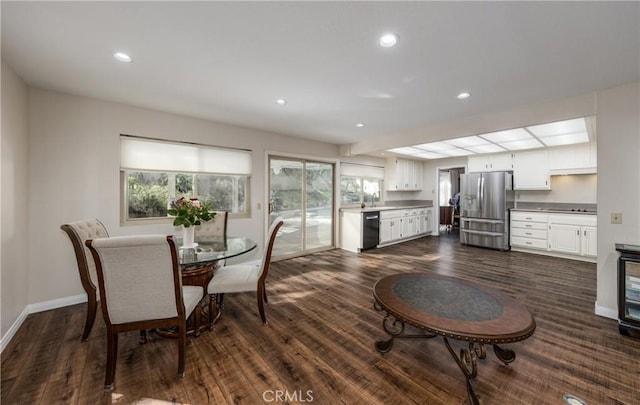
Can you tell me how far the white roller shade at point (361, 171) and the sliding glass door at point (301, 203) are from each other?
1.29 ft

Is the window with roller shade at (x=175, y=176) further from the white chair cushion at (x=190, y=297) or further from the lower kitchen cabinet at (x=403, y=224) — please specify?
the lower kitchen cabinet at (x=403, y=224)

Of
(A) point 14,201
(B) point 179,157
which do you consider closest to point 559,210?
(B) point 179,157

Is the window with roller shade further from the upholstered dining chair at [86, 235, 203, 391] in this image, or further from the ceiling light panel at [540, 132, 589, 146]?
the ceiling light panel at [540, 132, 589, 146]

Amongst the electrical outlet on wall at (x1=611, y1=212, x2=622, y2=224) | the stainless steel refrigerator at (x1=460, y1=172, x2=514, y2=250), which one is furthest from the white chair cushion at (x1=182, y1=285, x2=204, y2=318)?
the stainless steel refrigerator at (x1=460, y1=172, x2=514, y2=250)

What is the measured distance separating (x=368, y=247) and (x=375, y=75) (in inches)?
152

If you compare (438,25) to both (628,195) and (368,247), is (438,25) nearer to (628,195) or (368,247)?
(628,195)

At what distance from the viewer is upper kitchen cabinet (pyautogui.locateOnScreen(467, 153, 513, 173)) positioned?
5.57 m

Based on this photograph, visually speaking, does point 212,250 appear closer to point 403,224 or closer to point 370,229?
point 370,229

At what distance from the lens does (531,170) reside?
5309 millimetres

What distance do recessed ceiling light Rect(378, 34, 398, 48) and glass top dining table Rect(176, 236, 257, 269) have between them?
211 cm

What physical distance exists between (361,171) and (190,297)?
16.4ft

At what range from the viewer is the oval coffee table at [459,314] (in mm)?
1457

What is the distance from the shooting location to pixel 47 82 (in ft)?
8.05

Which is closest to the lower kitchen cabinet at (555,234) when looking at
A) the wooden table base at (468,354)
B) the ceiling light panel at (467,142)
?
the ceiling light panel at (467,142)
